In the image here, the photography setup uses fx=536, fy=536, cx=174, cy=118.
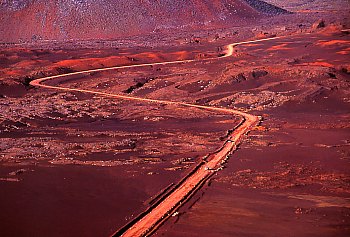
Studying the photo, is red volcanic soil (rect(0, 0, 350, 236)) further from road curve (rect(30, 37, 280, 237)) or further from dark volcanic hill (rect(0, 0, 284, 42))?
Answer: dark volcanic hill (rect(0, 0, 284, 42))

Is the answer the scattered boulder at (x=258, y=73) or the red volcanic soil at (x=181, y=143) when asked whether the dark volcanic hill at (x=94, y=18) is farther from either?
the scattered boulder at (x=258, y=73)

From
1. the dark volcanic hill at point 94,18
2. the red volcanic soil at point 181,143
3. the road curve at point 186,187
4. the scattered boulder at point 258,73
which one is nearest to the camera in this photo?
the road curve at point 186,187

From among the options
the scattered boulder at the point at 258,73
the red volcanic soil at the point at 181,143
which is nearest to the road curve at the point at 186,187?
the red volcanic soil at the point at 181,143

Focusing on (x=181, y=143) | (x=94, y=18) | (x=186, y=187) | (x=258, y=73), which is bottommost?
(x=181, y=143)

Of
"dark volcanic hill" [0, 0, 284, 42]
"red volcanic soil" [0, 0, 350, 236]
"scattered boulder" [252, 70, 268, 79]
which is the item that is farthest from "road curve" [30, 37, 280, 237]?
"dark volcanic hill" [0, 0, 284, 42]

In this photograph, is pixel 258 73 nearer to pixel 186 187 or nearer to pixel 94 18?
pixel 186 187

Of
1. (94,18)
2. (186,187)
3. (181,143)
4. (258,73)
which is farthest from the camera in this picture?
(94,18)

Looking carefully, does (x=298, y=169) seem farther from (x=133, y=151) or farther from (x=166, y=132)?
(x=166, y=132)

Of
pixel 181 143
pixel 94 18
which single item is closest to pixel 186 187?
pixel 181 143

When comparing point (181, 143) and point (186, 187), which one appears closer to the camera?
point (186, 187)
